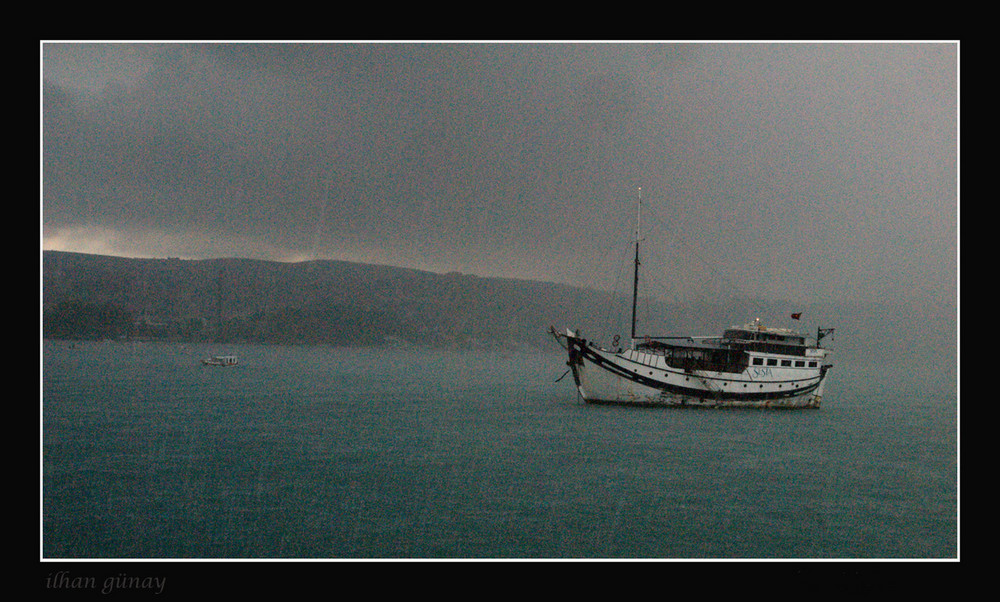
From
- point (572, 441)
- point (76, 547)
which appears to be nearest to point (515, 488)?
point (572, 441)

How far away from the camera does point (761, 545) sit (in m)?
23.4

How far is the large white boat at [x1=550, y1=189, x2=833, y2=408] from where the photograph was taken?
53.4 meters

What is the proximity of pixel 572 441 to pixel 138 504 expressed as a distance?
23230 millimetres

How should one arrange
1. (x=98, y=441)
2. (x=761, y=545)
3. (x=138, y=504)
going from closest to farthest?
(x=761, y=545)
(x=138, y=504)
(x=98, y=441)

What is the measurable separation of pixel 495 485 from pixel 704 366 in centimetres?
2677

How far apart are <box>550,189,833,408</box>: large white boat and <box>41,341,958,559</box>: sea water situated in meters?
1.64

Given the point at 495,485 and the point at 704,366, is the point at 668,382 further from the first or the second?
the point at 495,485

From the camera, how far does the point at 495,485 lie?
3138 cm

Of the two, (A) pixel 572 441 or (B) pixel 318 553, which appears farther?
(A) pixel 572 441

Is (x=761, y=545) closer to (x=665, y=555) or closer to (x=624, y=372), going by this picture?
(x=665, y=555)

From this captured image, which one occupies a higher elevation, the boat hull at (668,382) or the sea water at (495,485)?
the boat hull at (668,382)

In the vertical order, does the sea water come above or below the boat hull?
below

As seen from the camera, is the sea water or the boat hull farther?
the boat hull

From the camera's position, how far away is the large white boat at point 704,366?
175 feet
